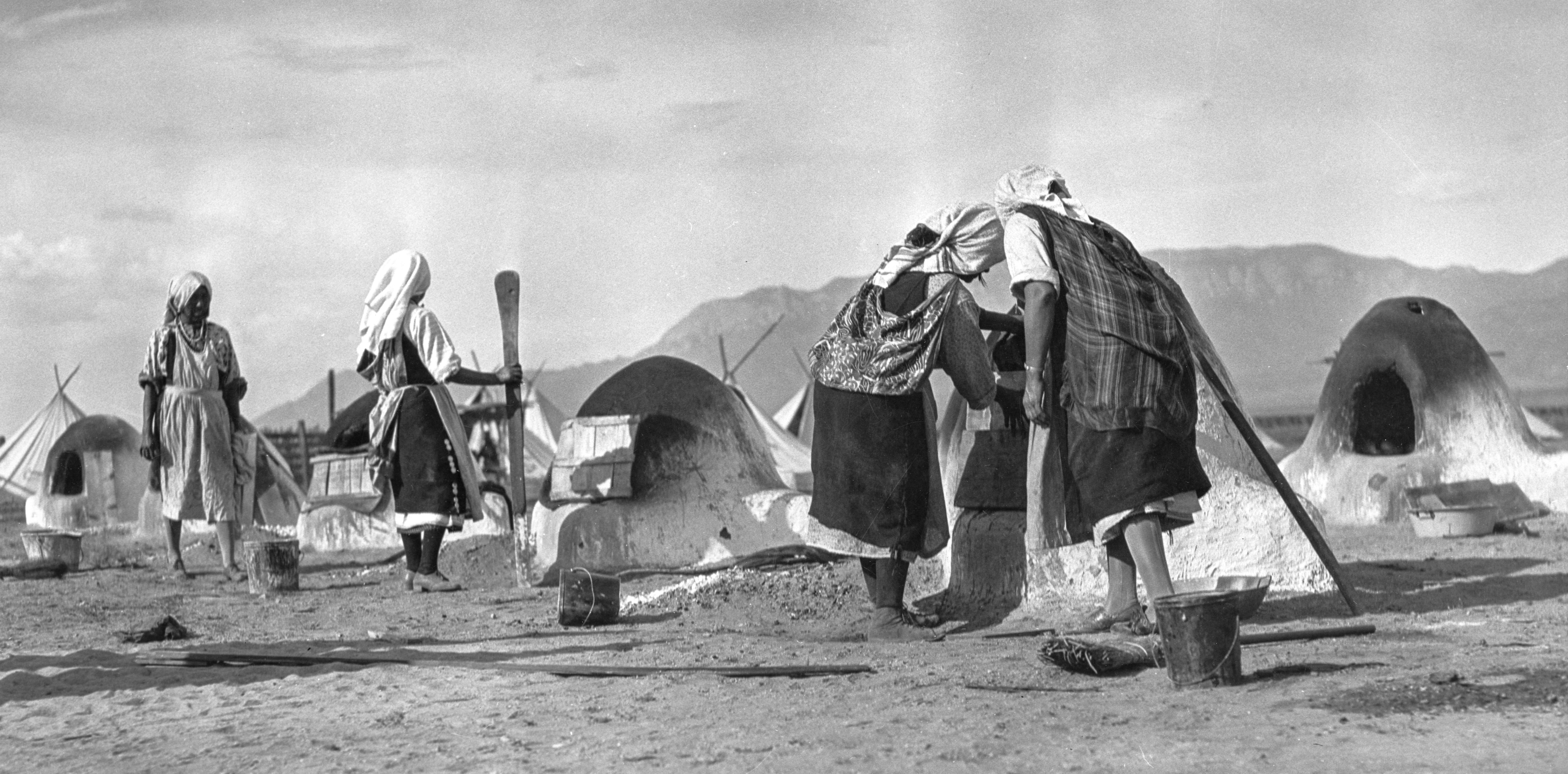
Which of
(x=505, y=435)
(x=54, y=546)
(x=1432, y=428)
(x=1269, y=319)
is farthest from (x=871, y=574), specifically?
(x=1269, y=319)

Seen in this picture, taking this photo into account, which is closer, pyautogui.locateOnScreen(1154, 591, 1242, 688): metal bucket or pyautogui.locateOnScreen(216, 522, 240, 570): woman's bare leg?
pyautogui.locateOnScreen(1154, 591, 1242, 688): metal bucket

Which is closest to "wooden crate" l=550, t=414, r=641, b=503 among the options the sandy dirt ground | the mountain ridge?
the sandy dirt ground

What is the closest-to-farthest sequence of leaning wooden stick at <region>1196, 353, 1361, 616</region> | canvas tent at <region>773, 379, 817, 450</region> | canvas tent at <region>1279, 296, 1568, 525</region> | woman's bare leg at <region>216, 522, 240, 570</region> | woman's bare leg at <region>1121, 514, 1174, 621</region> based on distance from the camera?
woman's bare leg at <region>1121, 514, 1174, 621</region>, leaning wooden stick at <region>1196, 353, 1361, 616</region>, woman's bare leg at <region>216, 522, 240, 570</region>, canvas tent at <region>1279, 296, 1568, 525</region>, canvas tent at <region>773, 379, 817, 450</region>

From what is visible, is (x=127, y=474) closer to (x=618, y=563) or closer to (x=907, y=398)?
(x=618, y=563)

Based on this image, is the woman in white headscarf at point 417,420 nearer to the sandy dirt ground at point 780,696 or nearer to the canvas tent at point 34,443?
the sandy dirt ground at point 780,696

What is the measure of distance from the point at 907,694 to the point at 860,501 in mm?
1461

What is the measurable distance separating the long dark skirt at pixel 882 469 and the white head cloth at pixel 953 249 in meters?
0.40

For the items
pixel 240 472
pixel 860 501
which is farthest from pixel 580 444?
pixel 860 501

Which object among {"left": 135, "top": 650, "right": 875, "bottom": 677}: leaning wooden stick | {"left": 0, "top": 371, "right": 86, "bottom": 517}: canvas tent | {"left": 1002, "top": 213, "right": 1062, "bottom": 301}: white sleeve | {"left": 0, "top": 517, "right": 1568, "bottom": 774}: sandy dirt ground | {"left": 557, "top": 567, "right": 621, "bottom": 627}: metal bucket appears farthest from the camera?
{"left": 0, "top": 371, "right": 86, "bottom": 517}: canvas tent

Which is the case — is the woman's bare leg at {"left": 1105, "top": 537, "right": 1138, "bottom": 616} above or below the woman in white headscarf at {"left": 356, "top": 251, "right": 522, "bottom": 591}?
below

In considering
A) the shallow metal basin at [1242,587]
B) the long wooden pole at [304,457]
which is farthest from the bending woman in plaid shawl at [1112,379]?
the long wooden pole at [304,457]

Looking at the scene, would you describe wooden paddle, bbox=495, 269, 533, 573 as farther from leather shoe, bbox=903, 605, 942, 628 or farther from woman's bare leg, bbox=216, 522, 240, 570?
leather shoe, bbox=903, 605, 942, 628

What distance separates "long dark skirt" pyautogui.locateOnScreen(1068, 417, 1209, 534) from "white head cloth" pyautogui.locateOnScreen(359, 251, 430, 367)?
3.52 m

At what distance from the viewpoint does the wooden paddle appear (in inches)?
293
